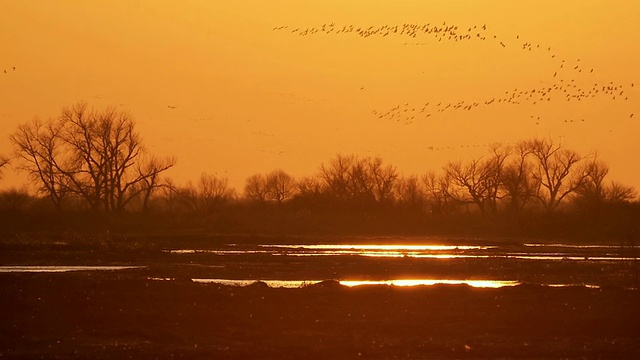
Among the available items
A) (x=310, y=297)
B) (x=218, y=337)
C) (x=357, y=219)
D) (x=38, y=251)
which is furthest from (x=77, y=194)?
(x=218, y=337)

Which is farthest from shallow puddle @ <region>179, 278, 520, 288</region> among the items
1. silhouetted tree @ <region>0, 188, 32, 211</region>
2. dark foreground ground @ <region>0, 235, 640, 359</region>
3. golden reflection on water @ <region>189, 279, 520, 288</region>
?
silhouetted tree @ <region>0, 188, 32, 211</region>

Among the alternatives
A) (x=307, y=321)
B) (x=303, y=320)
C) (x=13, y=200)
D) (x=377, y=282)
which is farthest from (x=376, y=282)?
(x=13, y=200)

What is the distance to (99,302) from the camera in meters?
34.5

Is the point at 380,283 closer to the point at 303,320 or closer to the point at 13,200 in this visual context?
the point at 303,320

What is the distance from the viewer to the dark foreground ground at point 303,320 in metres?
26.0

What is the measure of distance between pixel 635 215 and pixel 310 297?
248ft

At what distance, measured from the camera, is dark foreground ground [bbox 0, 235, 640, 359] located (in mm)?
26031

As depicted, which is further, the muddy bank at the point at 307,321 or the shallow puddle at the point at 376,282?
the shallow puddle at the point at 376,282

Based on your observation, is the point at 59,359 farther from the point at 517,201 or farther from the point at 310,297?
the point at 517,201

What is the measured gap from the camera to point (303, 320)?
104ft

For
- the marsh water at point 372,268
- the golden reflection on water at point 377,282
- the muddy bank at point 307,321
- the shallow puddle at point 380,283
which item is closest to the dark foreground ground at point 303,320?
the muddy bank at point 307,321

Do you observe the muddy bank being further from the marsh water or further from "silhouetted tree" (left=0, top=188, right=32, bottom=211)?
"silhouetted tree" (left=0, top=188, right=32, bottom=211)

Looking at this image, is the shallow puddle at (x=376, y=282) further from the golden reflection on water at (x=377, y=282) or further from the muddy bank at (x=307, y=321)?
the muddy bank at (x=307, y=321)

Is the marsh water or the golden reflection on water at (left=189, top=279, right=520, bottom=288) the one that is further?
the marsh water
